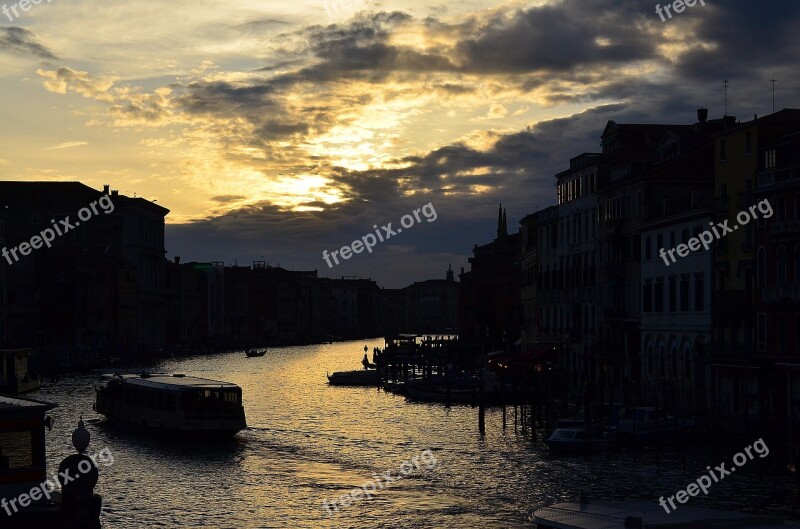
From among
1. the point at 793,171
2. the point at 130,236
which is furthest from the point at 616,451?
the point at 130,236

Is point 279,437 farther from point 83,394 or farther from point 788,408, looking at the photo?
point 83,394

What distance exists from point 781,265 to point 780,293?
1403mm

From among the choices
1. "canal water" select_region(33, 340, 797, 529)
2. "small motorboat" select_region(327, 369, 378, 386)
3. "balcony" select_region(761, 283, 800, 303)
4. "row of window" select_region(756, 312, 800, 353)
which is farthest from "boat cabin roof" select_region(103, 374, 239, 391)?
"small motorboat" select_region(327, 369, 378, 386)

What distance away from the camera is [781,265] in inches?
1977

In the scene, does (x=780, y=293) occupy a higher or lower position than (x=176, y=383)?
higher

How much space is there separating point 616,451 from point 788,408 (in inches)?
291

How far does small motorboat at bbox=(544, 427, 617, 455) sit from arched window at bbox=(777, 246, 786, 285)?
1003cm

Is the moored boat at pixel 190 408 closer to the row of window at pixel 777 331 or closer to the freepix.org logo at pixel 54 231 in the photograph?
the row of window at pixel 777 331

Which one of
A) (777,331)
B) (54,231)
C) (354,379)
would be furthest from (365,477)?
(54,231)

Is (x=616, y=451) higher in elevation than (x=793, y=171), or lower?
lower

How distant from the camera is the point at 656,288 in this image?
209 ft

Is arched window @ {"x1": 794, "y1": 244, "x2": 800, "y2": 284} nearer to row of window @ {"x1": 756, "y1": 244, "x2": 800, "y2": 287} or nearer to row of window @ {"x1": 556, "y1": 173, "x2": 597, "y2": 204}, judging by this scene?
row of window @ {"x1": 756, "y1": 244, "x2": 800, "y2": 287}

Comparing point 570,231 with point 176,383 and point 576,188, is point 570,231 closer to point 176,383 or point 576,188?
point 576,188

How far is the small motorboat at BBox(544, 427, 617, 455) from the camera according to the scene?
48406 millimetres
